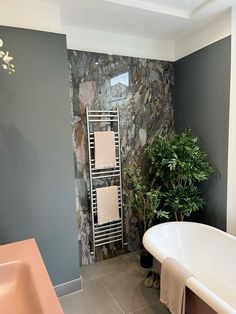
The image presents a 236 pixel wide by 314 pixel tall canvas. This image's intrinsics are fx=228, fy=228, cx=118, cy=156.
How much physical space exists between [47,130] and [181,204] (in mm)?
1585

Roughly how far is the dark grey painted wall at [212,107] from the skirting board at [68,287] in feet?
5.20

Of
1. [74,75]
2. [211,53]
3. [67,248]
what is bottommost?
[67,248]

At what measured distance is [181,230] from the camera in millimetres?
2328

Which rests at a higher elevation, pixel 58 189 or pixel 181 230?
pixel 58 189

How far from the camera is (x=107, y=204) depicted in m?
2.71

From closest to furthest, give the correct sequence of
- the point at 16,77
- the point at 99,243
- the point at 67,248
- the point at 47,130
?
the point at 16,77 < the point at 47,130 < the point at 67,248 < the point at 99,243

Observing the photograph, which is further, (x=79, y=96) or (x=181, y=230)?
(x=79, y=96)

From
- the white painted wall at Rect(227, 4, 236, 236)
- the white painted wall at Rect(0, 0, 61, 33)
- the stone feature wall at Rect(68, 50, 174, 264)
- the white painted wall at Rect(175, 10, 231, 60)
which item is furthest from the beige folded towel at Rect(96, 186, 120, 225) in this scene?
the white painted wall at Rect(175, 10, 231, 60)

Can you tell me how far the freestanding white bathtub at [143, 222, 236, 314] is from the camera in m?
1.92

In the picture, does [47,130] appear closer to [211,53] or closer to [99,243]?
[99,243]

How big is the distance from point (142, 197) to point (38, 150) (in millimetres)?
1262

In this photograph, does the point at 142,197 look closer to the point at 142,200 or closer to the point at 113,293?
the point at 142,200

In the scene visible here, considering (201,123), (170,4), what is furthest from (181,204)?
(170,4)

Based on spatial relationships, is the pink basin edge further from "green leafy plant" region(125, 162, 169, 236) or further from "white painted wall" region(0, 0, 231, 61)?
"white painted wall" region(0, 0, 231, 61)
